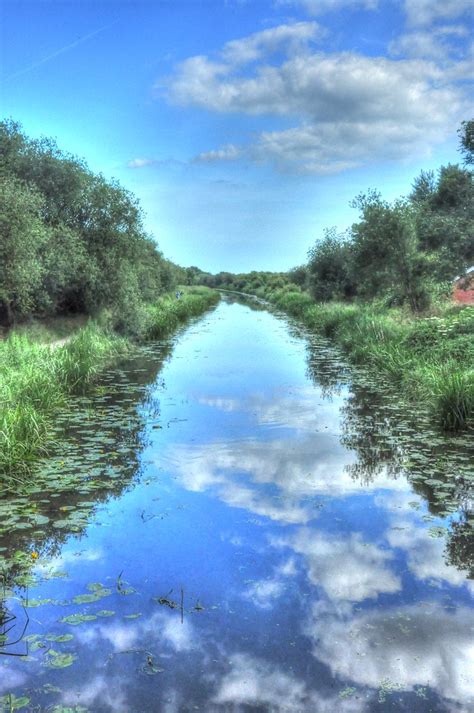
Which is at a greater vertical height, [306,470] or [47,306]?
[47,306]

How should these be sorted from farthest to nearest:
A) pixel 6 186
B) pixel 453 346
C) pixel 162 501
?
pixel 6 186, pixel 453 346, pixel 162 501

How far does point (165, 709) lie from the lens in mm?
3707

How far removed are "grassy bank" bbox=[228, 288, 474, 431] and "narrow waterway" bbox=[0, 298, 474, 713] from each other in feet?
2.41

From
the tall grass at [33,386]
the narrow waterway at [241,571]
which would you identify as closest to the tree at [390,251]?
the tall grass at [33,386]

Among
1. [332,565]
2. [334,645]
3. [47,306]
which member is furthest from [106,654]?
[47,306]

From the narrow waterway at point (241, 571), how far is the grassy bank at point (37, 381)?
0.48 m

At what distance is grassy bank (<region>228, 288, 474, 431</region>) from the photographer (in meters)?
10.6

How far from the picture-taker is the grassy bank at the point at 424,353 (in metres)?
10.6

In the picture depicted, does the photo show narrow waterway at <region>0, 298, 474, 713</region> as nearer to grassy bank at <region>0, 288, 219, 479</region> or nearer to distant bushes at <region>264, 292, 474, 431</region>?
grassy bank at <region>0, 288, 219, 479</region>

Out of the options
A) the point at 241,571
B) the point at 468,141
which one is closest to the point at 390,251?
the point at 468,141

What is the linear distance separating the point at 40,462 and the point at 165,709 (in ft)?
17.7

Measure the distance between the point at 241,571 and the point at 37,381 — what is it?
7732mm

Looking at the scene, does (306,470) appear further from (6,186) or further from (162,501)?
(6,186)

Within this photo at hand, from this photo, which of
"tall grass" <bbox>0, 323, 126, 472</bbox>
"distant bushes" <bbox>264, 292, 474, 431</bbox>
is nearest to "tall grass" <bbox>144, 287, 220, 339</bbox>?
"tall grass" <bbox>0, 323, 126, 472</bbox>
